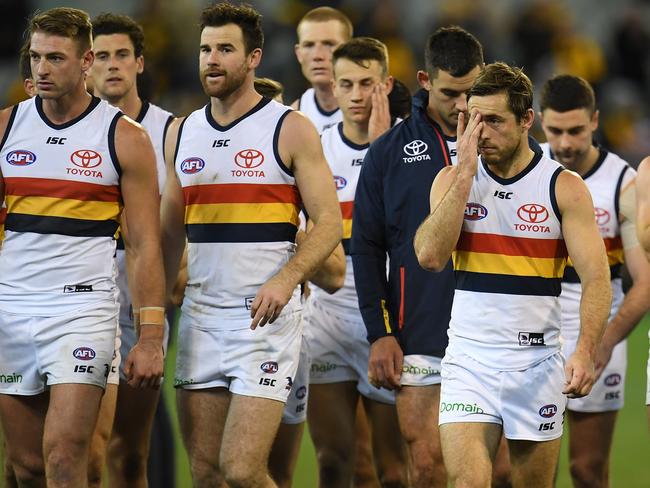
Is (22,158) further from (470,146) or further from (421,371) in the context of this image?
(421,371)

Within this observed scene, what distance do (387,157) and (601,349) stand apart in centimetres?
172

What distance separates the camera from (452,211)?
639 centimetres

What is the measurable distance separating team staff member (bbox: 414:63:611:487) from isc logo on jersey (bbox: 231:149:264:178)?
36.5 inches

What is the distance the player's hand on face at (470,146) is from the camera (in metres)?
6.40

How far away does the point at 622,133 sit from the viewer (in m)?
19.3

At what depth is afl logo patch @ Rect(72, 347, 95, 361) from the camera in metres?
6.62

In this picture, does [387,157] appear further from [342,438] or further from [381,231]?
[342,438]

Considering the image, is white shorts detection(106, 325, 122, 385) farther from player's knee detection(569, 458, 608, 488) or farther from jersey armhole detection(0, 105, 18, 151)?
player's knee detection(569, 458, 608, 488)

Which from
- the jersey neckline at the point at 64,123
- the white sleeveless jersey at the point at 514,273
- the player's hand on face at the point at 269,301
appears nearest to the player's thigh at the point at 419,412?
the white sleeveless jersey at the point at 514,273

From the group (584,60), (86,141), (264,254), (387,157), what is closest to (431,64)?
(387,157)

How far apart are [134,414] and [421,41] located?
40.4 feet

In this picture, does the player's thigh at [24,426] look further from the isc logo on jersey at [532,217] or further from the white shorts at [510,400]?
the isc logo on jersey at [532,217]

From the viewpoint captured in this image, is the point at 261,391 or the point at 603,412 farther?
the point at 603,412

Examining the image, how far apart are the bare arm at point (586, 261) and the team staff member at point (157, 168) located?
A: 2489mm
